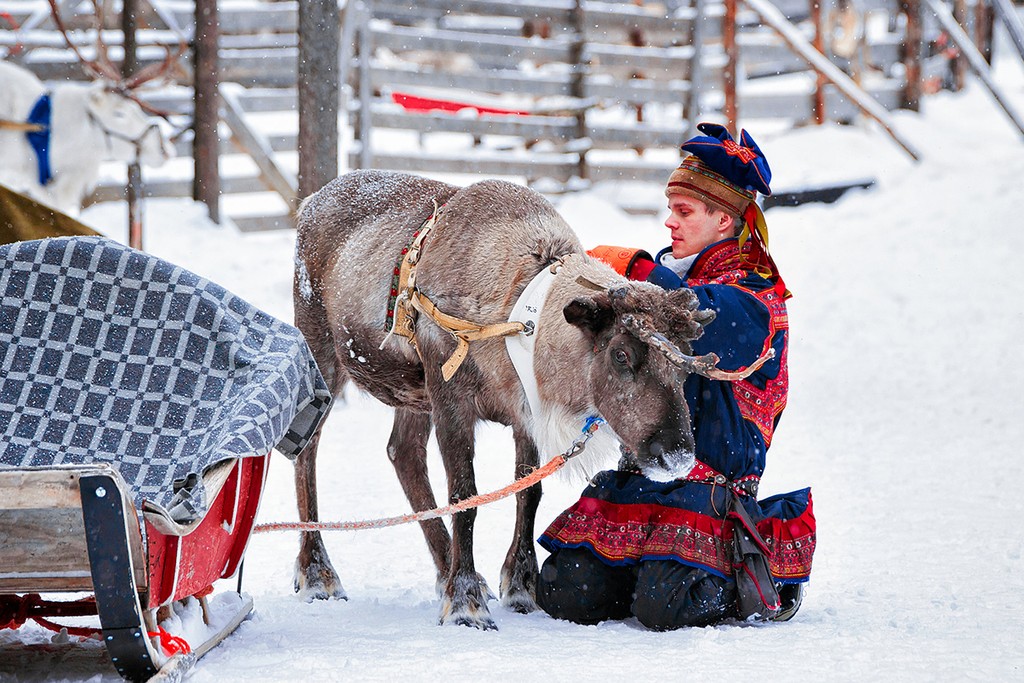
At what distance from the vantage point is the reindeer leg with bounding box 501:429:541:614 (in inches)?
147

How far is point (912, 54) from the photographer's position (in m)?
12.6

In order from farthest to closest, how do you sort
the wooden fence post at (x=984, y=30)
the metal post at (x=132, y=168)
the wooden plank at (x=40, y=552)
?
the wooden fence post at (x=984, y=30) → the metal post at (x=132, y=168) → the wooden plank at (x=40, y=552)

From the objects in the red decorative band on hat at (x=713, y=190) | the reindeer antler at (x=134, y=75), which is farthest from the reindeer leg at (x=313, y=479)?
the reindeer antler at (x=134, y=75)

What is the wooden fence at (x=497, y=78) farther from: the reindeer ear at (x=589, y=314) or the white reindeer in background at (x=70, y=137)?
the reindeer ear at (x=589, y=314)

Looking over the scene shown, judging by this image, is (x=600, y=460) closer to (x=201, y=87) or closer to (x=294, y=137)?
(x=201, y=87)

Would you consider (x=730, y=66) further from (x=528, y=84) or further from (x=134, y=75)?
(x=134, y=75)

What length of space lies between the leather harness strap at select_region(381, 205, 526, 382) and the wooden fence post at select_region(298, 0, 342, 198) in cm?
282

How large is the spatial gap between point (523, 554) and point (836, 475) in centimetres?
260

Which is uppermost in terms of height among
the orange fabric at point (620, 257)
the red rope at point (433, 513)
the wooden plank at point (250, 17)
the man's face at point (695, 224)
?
the wooden plank at point (250, 17)

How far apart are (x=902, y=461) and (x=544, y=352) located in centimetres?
334

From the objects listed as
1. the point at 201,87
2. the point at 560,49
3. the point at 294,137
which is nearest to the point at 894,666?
the point at 201,87

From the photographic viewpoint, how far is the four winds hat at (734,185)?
3.50 m

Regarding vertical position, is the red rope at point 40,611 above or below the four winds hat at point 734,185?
below

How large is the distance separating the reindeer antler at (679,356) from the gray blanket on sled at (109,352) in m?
0.95
